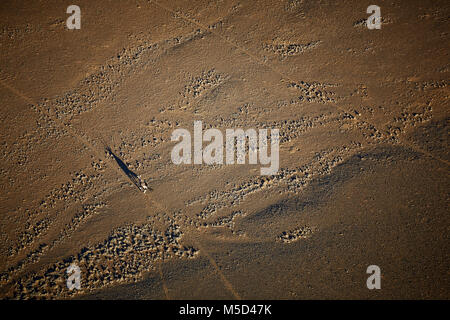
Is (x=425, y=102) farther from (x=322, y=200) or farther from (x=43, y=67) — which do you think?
(x=43, y=67)

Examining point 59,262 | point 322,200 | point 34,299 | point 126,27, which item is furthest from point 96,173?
point 322,200

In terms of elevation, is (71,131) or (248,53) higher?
(248,53)

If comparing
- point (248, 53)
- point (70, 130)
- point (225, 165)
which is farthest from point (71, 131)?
point (248, 53)

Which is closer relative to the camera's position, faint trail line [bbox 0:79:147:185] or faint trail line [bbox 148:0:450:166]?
faint trail line [bbox 148:0:450:166]

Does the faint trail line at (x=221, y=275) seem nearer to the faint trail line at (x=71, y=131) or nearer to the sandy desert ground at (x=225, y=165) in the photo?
the sandy desert ground at (x=225, y=165)

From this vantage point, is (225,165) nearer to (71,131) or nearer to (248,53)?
(248,53)

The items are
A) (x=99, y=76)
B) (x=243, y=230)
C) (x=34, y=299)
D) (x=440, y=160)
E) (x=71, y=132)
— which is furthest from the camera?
(x=99, y=76)

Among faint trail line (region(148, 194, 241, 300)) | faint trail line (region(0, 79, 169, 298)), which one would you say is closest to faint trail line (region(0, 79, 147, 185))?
faint trail line (region(0, 79, 169, 298))

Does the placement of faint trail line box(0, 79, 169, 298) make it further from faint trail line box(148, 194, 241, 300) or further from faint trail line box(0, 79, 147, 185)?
faint trail line box(148, 194, 241, 300)
